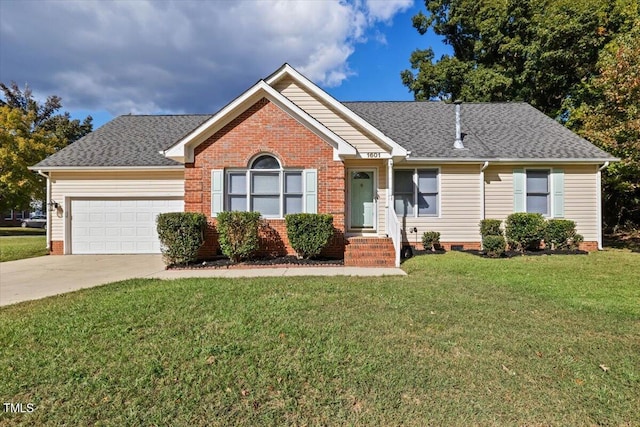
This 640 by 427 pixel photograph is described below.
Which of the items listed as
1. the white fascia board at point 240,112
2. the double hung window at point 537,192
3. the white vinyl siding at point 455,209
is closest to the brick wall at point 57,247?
the white fascia board at point 240,112

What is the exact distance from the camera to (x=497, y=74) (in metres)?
20.2

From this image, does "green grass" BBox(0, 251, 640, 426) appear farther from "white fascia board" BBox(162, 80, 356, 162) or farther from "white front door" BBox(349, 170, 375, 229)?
"white front door" BBox(349, 170, 375, 229)

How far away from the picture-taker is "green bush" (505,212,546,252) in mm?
10594

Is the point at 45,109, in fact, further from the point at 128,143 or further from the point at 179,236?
the point at 179,236

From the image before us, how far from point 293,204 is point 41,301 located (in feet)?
20.1

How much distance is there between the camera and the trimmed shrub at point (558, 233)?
10844mm

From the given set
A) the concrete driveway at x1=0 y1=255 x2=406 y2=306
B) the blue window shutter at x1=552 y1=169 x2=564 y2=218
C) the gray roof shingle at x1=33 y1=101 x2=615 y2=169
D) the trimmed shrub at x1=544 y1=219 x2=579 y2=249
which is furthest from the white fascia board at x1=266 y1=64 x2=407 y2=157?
the blue window shutter at x1=552 y1=169 x2=564 y2=218

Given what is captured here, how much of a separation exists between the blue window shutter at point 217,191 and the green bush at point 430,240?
6.81 meters

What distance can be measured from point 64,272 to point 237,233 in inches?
179

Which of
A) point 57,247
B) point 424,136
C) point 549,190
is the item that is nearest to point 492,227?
point 549,190

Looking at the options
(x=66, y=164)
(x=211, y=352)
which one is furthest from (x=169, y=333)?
(x=66, y=164)

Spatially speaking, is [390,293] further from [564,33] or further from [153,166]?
[564,33]

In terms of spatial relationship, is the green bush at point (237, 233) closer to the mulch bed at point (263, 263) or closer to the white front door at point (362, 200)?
the mulch bed at point (263, 263)

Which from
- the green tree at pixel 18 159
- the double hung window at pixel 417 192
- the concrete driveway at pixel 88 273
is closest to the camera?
→ the concrete driveway at pixel 88 273
